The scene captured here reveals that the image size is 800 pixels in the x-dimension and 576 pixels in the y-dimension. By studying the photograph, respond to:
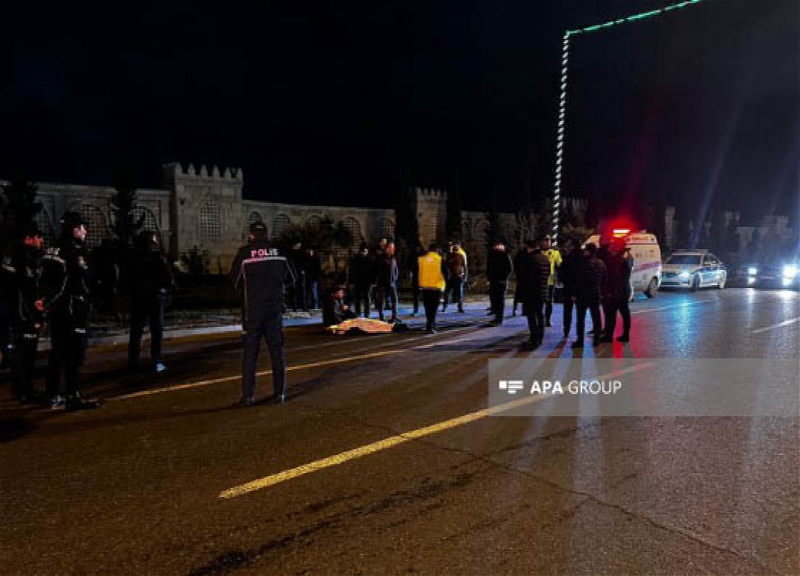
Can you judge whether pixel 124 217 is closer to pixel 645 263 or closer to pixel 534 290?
pixel 645 263

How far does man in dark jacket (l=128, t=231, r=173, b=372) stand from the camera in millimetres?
8391

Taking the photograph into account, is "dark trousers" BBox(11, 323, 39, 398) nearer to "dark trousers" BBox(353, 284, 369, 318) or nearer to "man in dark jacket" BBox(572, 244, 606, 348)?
"man in dark jacket" BBox(572, 244, 606, 348)

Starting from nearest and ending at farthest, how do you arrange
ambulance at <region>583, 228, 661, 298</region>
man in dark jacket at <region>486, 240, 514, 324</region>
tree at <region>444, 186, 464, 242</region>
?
man in dark jacket at <region>486, 240, 514, 324</region> < ambulance at <region>583, 228, 661, 298</region> < tree at <region>444, 186, 464, 242</region>

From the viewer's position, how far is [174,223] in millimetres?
35406

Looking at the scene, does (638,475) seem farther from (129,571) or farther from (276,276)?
(276,276)

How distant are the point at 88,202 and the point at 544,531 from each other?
3372 cm

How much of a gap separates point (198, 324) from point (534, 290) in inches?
311

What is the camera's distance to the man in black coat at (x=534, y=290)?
1055cm

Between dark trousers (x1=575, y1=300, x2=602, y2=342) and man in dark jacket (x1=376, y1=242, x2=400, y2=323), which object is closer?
dark trousers (x1=575, y1=300, x2=602, y2=342)

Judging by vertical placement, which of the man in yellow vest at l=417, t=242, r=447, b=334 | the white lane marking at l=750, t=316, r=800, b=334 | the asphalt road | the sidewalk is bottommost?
the sidewalk

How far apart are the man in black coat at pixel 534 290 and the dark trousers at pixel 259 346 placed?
5.09 m

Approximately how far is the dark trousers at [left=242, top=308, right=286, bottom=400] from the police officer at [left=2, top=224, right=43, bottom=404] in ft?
7.50

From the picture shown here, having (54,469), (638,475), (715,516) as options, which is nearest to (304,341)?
(54,469)

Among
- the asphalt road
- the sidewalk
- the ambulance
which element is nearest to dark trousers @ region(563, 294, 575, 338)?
the asphalt road
